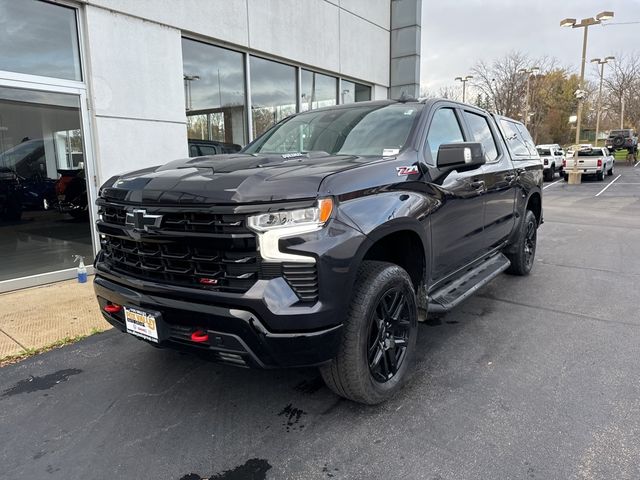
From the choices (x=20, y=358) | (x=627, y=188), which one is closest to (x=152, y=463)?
(x=20, y=358)

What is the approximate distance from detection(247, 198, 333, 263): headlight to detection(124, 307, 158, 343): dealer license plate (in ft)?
2.56

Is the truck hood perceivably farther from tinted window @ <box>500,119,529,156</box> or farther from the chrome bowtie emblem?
tinted window @ <box>500,119,529,156</box>

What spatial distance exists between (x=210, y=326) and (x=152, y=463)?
0.77 metres

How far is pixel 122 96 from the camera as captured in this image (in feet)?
20.5

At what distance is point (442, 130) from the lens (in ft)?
12.4

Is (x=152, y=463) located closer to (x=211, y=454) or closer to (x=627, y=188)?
(x=211, y=454)

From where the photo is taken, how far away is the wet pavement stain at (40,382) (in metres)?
3.25

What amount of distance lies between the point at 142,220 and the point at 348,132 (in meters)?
1.77

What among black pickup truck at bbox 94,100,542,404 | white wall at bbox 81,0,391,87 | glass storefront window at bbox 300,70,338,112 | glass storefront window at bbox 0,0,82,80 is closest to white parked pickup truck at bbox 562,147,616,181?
white wall at bbox 81,0,391,87

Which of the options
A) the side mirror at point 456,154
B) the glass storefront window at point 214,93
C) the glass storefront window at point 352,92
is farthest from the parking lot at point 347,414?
the glass storefront window at point 352,92

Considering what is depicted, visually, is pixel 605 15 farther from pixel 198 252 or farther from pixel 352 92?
pixel 198 252

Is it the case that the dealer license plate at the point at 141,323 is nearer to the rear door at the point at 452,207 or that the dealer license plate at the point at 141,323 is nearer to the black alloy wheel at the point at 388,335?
the black alloy wheel at the point at 388,335

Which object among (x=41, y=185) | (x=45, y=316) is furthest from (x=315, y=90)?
(x=45, y=316)

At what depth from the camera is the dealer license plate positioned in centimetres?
258
